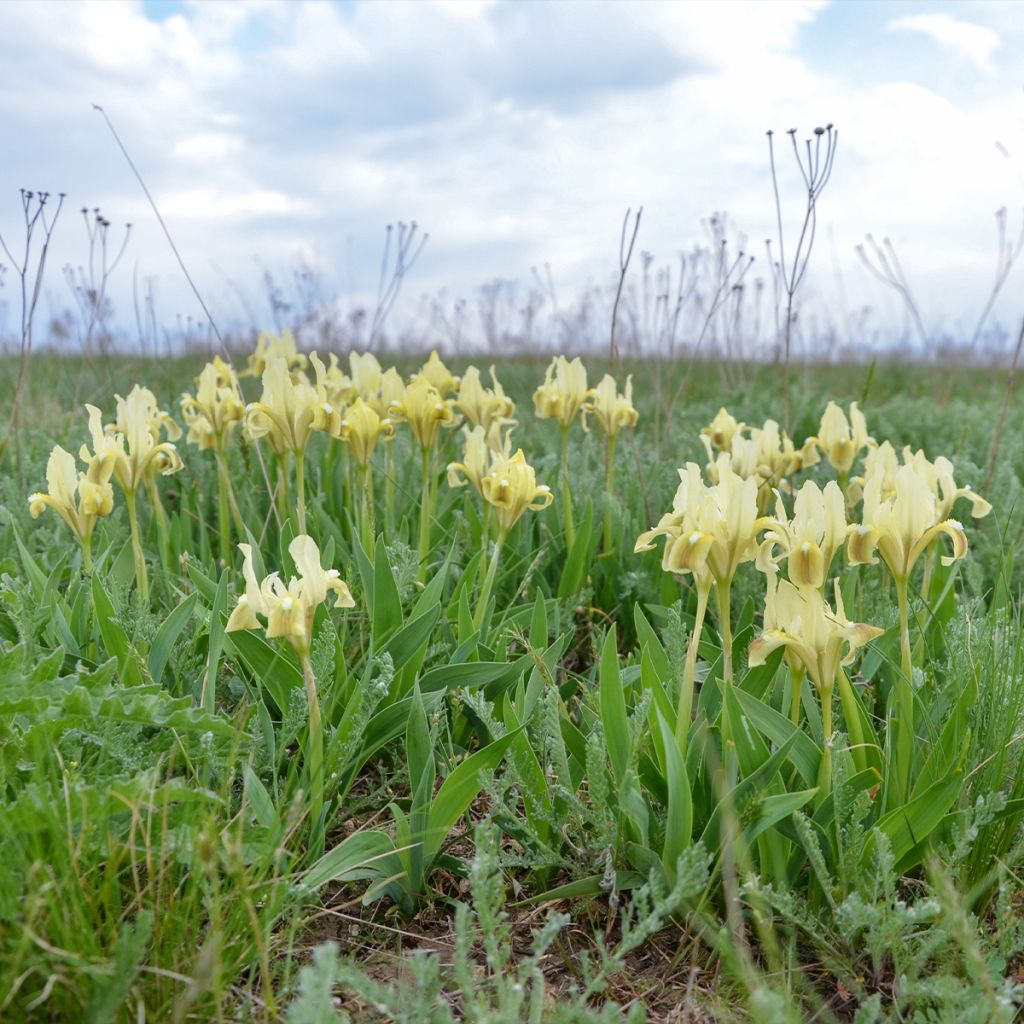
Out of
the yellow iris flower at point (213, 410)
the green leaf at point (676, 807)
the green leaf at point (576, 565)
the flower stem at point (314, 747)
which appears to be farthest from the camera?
the yellow iris flower at point (213, 410)

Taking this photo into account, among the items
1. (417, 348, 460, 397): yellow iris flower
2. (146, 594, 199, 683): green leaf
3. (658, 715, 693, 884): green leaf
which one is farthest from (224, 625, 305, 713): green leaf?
(417, 348, 460, 397): yellow iris flower

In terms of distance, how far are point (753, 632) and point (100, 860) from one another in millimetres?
1669

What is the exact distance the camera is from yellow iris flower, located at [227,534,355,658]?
1.74 meters

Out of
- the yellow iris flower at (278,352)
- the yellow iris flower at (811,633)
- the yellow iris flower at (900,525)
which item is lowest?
the yellow iris flower at (811,633)

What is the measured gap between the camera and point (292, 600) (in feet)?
5.73

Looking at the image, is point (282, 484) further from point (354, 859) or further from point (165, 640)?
point (354, 859)

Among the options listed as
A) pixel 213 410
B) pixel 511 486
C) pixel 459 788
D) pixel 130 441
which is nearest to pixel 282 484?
pixel 213 410

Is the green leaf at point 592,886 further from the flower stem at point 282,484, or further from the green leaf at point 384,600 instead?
the flower stem at point 282,484

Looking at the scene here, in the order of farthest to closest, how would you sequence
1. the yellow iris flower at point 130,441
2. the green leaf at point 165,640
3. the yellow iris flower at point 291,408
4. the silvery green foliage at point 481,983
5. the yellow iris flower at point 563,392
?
1. the yellow iris flower at point 563,392
2. the yellow iris flower at point 291,408
3. the yellow iris flower at point 130,441
4. the green leaf at point 165,640
5. the silvery green foliage at point 481,983

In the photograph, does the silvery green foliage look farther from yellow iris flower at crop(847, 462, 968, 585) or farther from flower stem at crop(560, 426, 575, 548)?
flower stem at crop(560, 426, 575, 548)

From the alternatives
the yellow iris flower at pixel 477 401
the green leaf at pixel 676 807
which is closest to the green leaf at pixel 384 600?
the green leaf at pixel 676 807

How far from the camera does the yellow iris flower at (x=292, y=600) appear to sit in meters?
1.74

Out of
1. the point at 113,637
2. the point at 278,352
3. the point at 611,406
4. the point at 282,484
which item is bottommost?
the point at 113,637

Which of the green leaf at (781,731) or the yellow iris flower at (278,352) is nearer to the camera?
the green leaf at (781,731)
